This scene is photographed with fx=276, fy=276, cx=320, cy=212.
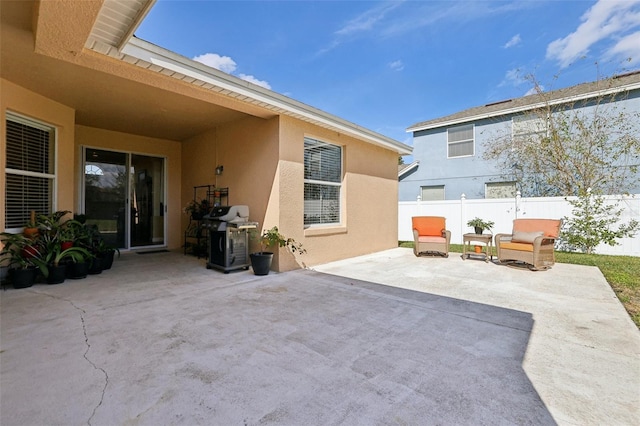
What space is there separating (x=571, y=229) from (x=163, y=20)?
10389 mm

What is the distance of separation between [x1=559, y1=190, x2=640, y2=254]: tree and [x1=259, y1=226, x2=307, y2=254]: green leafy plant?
755 centimetres

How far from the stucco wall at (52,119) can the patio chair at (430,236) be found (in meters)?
7.47

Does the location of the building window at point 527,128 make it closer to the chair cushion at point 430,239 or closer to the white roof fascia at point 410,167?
the white roof fascia at point 410,167

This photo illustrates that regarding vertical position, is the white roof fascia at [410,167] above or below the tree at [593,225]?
above

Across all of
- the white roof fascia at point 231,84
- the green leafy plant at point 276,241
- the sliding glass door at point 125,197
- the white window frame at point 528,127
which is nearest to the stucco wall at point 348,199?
the green leafy plant at point 276,241

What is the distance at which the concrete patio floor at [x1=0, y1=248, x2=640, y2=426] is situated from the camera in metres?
1.58

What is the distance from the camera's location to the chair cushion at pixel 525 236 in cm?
561

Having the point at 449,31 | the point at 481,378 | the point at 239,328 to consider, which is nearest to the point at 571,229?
the point at 449,31

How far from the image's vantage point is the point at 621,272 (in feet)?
17.1

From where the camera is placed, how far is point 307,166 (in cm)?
590

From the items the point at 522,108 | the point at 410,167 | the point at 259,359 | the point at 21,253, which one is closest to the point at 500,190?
the point at 522,108

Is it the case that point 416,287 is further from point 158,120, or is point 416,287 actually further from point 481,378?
point 158,120

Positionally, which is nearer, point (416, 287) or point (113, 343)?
point (113, 343)

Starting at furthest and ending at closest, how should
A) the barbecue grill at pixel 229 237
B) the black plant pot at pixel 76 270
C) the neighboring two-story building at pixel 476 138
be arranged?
1. the neighboring two-story building at pixel 476 138
2. the barbecue grill at pixel 229 237
3. the black plant pot at pixel 76 270
